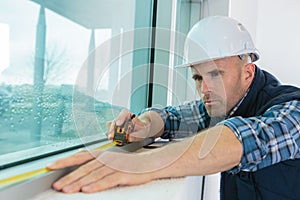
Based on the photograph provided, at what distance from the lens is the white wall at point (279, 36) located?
2.92 meters

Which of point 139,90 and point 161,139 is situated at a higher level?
point 139,90

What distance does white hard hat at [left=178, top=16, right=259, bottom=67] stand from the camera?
3.49 feet

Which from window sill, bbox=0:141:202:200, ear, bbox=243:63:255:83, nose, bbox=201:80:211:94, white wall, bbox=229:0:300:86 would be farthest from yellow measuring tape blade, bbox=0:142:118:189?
white wall, bbox=229:0:300:86

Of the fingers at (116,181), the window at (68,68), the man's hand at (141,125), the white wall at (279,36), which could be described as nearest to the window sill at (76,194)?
the fingers at (116,181)

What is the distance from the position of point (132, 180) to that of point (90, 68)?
1.52 feet

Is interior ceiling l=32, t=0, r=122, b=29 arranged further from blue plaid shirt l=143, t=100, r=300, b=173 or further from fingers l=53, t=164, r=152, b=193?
blue plaid shirt l=143, t=100, r=300, b=173

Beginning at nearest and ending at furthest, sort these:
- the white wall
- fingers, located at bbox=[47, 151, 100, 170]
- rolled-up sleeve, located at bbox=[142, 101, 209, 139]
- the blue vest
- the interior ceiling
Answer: fingers, located at bbox=[47, 151, 100, 170] < the interior ceiling < the blue vest < rolled-up sleeve, located at bbox=[142, 101, 209, 139] < the white wall

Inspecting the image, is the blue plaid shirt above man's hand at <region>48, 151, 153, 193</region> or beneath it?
above

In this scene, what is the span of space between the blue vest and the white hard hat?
0.11 m

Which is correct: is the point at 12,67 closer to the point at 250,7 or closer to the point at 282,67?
the point at 250,7

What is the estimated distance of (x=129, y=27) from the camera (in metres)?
1.37

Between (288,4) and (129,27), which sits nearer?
(129,27)

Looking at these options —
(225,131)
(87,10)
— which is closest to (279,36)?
(87,10)

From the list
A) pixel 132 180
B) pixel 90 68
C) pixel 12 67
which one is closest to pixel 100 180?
pixel 132 180
